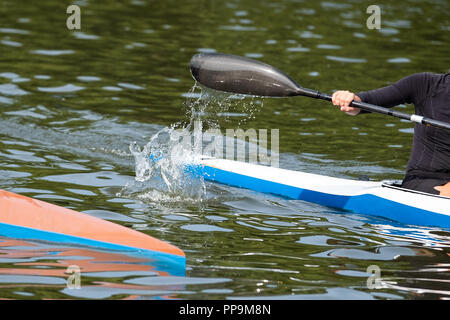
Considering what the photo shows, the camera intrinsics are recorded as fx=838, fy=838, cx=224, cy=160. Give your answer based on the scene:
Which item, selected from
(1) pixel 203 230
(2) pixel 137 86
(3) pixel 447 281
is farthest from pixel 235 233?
(2) pixel 137 86

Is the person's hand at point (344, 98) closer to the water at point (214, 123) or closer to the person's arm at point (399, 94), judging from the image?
the person's arm at point (399, 94)

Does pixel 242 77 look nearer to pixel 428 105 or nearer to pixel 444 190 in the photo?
pixel 428 105

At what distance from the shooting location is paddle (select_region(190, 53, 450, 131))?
727 cm

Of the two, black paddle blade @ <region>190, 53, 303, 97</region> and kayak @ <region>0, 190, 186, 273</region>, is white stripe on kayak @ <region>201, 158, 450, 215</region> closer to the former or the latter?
black paddle blade @ <region>190, 53, 303, 97</region>

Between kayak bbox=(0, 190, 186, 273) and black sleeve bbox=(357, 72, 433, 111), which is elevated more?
black sleeve bbox=(357, 72, 433, 111)

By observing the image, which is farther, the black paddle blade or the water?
the black paddle blade

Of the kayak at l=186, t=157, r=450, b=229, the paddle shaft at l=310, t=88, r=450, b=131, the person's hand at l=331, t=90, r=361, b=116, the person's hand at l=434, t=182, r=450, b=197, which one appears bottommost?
the kayak at l=186, t=157, r=450, b=229

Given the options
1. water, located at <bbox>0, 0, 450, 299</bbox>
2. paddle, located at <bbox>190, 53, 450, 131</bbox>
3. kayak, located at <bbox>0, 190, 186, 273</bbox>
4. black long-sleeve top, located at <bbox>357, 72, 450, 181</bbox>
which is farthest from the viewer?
paddle, located at <bbox>190, 53, 450, 131</bbox>

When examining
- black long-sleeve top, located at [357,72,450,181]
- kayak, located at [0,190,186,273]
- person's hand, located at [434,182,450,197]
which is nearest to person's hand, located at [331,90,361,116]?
black long-sleeve top, located at [357,72,450,181]

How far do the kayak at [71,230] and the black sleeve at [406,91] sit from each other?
7.37 ft

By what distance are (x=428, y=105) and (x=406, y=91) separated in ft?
0.68

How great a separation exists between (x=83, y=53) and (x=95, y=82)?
1.81 meters

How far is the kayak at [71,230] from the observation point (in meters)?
5.61

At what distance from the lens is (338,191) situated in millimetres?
7316
